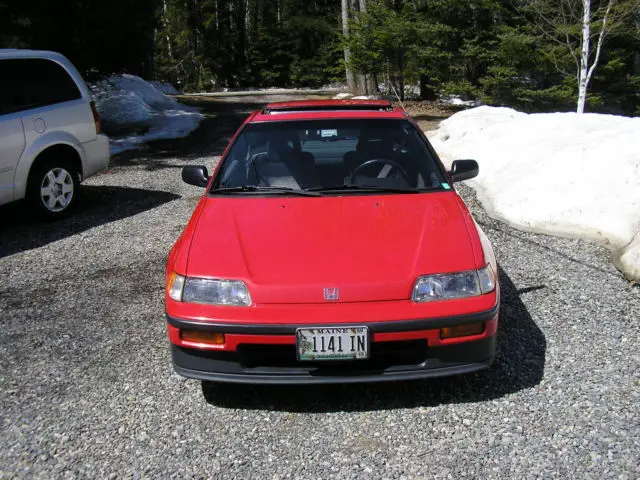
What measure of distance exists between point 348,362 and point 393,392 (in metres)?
0.48

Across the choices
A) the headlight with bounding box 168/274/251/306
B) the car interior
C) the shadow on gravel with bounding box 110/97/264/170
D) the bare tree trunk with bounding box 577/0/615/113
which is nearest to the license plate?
the headlight with bounding box 168/274/251/306

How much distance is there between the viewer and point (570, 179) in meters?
6.60

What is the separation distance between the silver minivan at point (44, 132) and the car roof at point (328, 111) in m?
3.26

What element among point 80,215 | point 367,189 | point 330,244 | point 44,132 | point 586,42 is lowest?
point 80,215

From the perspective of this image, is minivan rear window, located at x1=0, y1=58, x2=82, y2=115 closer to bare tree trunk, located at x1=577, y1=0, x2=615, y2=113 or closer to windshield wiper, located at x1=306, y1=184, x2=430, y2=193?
windshield wiper, located at x1=306, y1=184, x2=430, y2=193

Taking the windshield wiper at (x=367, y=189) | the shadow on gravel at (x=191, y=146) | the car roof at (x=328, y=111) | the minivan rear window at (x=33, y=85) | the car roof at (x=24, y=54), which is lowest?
the shadow on gravel at (x=191, y=146)

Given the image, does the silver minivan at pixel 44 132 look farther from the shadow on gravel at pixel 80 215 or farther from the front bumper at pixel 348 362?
the front bumper at pixel 348 362

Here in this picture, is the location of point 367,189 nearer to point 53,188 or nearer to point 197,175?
point 197,175

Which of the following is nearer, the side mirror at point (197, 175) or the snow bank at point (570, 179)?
the side mirror at point (197, 175)

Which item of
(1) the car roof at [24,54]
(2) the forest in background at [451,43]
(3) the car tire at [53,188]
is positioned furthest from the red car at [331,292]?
(2) the forest in background at [451,43]

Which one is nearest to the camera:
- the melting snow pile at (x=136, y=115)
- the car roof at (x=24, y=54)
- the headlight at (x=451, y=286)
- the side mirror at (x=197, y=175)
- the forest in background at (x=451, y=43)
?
the headlight at (x=451, y=286)

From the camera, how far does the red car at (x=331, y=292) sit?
112 inches

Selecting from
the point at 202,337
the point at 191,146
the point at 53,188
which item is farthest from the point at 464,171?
the point at 191,146

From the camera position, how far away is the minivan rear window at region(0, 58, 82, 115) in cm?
646
